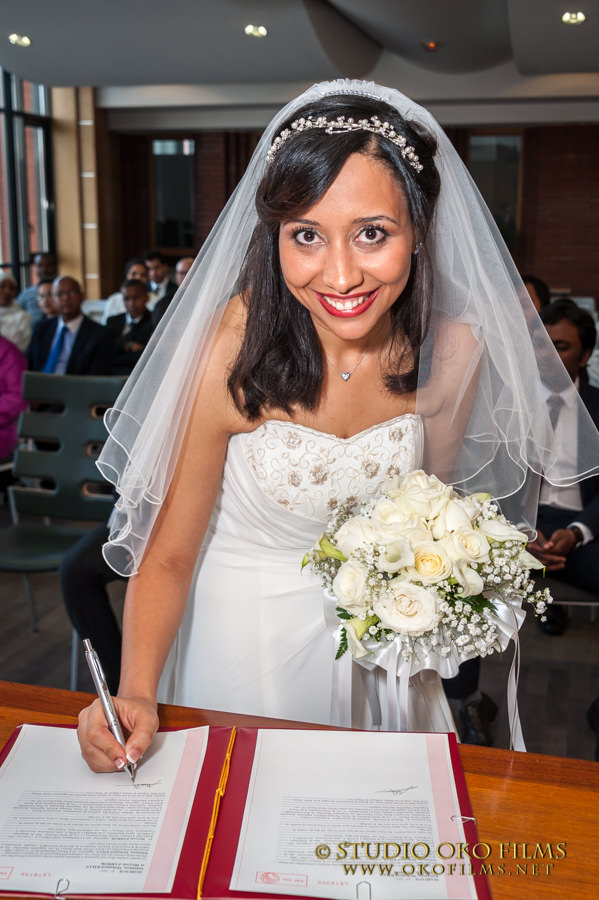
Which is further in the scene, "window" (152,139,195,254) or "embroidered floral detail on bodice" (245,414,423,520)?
"window" (152,139,195,254)

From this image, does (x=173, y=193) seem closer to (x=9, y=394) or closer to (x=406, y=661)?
(x=9, y=394)

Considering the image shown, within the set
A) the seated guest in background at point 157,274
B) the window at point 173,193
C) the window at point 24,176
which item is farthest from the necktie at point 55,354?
the window at point 173,193

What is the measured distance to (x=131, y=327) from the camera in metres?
8.01

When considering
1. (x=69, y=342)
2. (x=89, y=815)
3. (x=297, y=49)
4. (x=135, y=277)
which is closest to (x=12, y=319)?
(x=69, y=342)

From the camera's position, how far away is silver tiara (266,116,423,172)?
61.1 inches

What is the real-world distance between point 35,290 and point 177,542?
9.42m

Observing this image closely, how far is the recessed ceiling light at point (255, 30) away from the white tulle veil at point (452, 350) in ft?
32.1

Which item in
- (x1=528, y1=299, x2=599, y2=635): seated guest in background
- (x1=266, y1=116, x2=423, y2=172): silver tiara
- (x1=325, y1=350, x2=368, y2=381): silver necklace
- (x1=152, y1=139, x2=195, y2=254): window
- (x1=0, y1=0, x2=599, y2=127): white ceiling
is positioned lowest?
(x1=528, y1=299, x2=599, y2=635): seated guest in background

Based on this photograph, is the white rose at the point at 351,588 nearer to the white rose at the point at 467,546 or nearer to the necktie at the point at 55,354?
the white rose at the point at 467,546

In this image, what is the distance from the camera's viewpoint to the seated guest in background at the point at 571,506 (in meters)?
3.39

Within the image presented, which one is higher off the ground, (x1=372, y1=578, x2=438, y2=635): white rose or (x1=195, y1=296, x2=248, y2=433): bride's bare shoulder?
(x1=195, y1=296, x2=248, y2=433): bride's bare shoulder

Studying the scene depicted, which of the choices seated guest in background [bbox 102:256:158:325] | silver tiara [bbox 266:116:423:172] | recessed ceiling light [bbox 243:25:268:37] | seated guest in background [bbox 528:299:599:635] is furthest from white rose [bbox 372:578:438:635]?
recessed ceiling light [bbox 243:25:268:37]

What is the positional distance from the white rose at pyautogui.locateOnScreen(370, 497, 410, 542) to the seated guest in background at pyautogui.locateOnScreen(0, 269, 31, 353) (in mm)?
7162
